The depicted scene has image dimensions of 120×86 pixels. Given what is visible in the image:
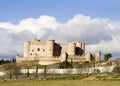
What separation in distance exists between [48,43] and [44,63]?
1227cm

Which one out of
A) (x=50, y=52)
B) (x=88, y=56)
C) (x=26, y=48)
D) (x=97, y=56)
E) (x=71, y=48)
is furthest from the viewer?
(x=26, y=48)

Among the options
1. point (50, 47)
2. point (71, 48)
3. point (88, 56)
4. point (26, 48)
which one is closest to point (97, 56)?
point (88, 56)

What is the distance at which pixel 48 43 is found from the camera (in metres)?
149

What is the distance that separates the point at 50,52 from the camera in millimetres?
148375

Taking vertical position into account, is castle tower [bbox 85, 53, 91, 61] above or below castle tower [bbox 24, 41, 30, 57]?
below

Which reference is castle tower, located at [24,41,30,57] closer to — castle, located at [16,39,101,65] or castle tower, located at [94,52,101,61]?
castle, located at [16,39,101,65]

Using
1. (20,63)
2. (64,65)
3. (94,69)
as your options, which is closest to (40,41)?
(20,63)

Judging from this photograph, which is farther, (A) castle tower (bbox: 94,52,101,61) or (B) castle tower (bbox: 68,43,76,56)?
(B) castle tower (bbox: 68,43,76,56)

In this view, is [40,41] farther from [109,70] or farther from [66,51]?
[109,70]

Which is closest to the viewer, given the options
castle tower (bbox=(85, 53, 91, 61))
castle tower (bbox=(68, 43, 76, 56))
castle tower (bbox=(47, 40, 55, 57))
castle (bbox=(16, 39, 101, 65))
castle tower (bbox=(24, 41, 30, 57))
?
castle tower (bbox=(85, 53, 91, 61))

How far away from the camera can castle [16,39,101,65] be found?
14049 centimetres

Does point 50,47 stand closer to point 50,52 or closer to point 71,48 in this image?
point 50,52

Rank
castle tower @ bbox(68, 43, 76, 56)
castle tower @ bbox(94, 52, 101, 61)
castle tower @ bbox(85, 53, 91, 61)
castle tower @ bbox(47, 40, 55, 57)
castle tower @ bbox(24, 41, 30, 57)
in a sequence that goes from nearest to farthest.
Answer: castle tower @ bbox(85, 53, 91, 61), castle tower @ bbox(94, 52, 101, 61), castle tower @ bbox(68, 43, 76, 56), castle tower @ bbox(47, 40, 55, 57), castle tower @ bbox(24, 41, 30, 57)

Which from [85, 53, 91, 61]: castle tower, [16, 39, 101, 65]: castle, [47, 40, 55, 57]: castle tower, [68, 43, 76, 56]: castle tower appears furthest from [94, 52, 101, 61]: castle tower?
[47, 40, 55, 57]: castle tower
